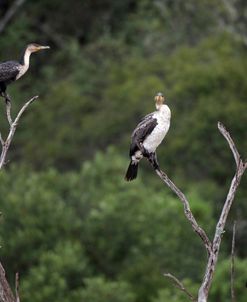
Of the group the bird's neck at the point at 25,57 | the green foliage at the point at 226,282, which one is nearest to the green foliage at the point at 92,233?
the green foliage at the point at 226,282

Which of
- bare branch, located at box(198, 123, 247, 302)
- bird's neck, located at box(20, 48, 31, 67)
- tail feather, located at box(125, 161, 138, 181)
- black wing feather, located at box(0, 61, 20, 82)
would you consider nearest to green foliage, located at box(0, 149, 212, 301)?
bird's neck, located at box(20, 48, 31, 67)

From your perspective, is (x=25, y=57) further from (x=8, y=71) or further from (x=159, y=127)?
(x=159, y=127)

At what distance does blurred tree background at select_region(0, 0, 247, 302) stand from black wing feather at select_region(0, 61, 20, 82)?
30.9ft

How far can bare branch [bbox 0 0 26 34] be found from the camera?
34009 mm

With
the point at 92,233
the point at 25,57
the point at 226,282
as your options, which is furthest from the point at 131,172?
the point at 92,233

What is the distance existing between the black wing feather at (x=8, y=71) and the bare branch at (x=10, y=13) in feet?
77.2

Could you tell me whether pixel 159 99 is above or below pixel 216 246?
above

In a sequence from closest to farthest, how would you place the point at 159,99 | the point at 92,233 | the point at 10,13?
the point at 159,99 → the point at 92,233 → the point at 10,13

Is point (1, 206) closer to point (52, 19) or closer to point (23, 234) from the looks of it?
point (23, 234)

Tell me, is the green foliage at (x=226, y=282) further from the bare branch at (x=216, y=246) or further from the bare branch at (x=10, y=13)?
the bare branch at (x=10, y=13)

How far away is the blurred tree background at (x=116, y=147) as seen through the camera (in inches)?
853

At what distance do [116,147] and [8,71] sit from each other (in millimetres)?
17987

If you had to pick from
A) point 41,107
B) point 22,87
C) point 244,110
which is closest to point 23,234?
point 244,110

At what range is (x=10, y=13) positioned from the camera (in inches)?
1345
